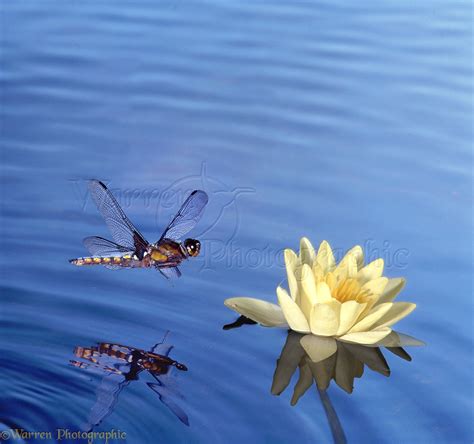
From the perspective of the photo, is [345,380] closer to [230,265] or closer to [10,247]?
[230,265]

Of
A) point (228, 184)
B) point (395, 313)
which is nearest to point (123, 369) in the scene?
point (395, 313)

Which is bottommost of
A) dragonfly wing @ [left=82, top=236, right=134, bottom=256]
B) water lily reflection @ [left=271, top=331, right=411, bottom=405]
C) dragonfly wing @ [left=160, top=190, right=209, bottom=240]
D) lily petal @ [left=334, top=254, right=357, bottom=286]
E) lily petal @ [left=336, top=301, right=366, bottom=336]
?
water lily reflection @ [left=271, top=331, right=411, bottom=405]

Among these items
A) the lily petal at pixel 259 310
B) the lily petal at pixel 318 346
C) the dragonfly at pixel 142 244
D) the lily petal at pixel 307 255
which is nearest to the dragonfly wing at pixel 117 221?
the dragonfly at pixel 142 244

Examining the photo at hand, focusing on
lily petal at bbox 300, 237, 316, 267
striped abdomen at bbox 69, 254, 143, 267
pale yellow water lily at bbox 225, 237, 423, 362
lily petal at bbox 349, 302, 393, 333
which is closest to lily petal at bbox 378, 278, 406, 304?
pale yellow water lily at bbox 225, 237, 423, 362

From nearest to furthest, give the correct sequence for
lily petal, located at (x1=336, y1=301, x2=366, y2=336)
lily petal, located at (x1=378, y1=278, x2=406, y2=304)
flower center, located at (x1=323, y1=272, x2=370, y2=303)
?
lily petal, located at (x1=336, y1=301, x2=366, y2=336)
flower center, located at (x1=323, y1=272, x2=370, y2=303)
lily petal, located at (x1=378, y1=278, x2=406, y2=304)

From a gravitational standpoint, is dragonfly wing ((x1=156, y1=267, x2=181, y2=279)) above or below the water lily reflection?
above

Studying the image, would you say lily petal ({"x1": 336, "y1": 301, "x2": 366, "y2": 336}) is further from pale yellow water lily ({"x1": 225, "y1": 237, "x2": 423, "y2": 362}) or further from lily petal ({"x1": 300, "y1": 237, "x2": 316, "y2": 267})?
lily petal ({"x1": 300, "y1": 237, "x2": 316, "y2": 267})

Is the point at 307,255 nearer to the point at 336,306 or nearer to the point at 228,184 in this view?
the point at 336,306
